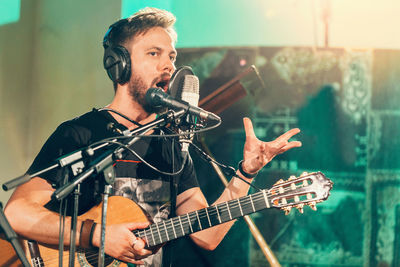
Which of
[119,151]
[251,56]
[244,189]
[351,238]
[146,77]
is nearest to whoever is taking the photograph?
[119,151]

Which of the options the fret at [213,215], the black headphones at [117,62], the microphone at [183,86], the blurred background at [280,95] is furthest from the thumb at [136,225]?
the blurred background at [280,95]

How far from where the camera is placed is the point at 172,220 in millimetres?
2051

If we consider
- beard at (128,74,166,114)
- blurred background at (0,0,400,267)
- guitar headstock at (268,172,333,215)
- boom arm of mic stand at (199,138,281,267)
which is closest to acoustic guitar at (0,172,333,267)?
guitar headstock at (268,172,333,215)

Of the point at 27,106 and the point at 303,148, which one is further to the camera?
the point at 27,106

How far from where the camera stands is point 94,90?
3252 millimetres

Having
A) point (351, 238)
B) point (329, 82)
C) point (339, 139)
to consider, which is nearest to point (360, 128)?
point (339, 139)

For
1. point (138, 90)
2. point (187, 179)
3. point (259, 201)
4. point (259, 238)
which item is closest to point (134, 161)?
point (187, 179)

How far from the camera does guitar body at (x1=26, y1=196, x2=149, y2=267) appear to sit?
6.56 feet

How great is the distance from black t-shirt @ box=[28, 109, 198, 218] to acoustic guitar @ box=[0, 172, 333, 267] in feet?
0.29

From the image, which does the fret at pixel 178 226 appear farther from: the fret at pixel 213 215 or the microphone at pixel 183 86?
the microphone at pixel 183 86

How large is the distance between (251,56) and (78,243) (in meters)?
1.88

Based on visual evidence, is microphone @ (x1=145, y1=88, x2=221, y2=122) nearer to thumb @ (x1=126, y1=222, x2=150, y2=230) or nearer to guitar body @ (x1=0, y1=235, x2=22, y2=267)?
thumb @ (x1=126, y1=222, x2=150, y2=230)

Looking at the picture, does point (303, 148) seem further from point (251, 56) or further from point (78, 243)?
point (78, 243)

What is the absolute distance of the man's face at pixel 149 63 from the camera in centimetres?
239
